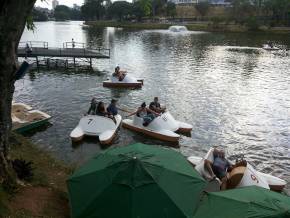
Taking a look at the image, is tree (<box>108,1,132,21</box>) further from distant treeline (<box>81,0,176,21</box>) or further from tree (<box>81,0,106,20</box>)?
tree (<box>81,0,106,20</box>)

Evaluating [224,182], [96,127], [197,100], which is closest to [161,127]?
[96,127]

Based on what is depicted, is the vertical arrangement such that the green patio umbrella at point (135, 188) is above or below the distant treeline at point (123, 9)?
below

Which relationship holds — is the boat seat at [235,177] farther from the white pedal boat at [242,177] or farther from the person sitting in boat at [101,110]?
the person sitting in boat at [101,110]

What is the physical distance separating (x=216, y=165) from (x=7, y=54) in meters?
9.21

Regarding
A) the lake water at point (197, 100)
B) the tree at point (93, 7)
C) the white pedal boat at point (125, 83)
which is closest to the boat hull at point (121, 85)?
the white pedal boat at point (125, 83)

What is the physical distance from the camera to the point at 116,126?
21750 millimetres

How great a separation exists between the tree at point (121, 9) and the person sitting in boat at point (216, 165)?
161 metres

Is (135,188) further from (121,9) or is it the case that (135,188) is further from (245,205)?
(121,9)

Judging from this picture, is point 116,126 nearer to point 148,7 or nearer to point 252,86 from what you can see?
point 148,7

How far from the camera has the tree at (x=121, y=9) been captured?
565 ft

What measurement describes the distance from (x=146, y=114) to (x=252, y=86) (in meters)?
17.4

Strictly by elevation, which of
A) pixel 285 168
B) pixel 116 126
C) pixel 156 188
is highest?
pixel 156 188

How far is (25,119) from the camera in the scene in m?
22.2

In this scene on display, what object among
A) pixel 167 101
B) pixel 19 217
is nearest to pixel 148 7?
pixel 19 217
